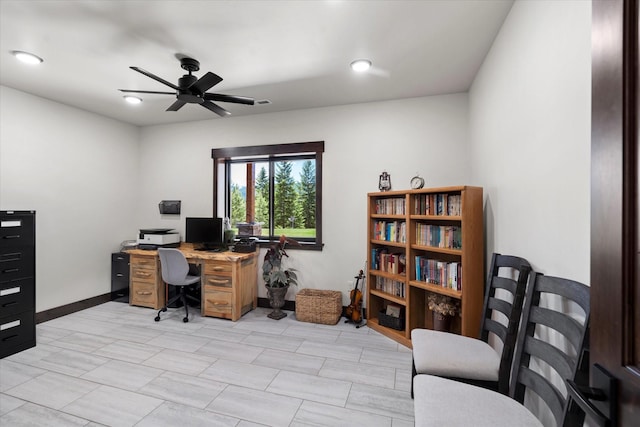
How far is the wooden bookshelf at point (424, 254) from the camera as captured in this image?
2.44m

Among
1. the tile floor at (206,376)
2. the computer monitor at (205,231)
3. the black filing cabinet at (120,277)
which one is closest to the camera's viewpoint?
the tile floor at (206,376)

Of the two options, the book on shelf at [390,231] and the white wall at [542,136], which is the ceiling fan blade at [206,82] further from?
the book on shelf at [390,231]

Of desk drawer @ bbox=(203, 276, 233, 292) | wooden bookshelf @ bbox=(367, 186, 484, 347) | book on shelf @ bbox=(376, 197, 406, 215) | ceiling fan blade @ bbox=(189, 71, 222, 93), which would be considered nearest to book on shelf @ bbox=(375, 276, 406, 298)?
wooden bookshelf @ bbox=(367, 186, 484, 347)

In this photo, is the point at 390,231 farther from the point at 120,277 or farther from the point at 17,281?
the point at 120,277

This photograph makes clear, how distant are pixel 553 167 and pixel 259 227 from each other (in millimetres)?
3668

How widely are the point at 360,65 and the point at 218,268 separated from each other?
2.84m

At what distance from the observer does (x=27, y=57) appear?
2.58 meters

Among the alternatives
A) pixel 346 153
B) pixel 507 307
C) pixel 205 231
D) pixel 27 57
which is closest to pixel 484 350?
pixel 507 307

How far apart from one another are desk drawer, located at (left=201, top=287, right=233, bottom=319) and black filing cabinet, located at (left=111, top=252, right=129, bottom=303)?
150 cm

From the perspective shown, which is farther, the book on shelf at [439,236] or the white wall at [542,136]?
the book on shelf at [439,236]

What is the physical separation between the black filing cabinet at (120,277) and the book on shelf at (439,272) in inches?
162

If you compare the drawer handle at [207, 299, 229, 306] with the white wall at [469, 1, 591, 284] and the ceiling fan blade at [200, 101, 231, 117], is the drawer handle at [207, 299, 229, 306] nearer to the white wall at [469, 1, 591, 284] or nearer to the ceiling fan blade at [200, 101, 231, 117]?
the ceiling fan blade at [200, 101, 231, 117]

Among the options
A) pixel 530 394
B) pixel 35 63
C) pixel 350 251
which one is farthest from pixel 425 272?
pixel 35 63

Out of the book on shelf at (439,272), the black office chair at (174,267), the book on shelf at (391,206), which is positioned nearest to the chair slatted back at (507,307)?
the book on shelf at (439,272)
